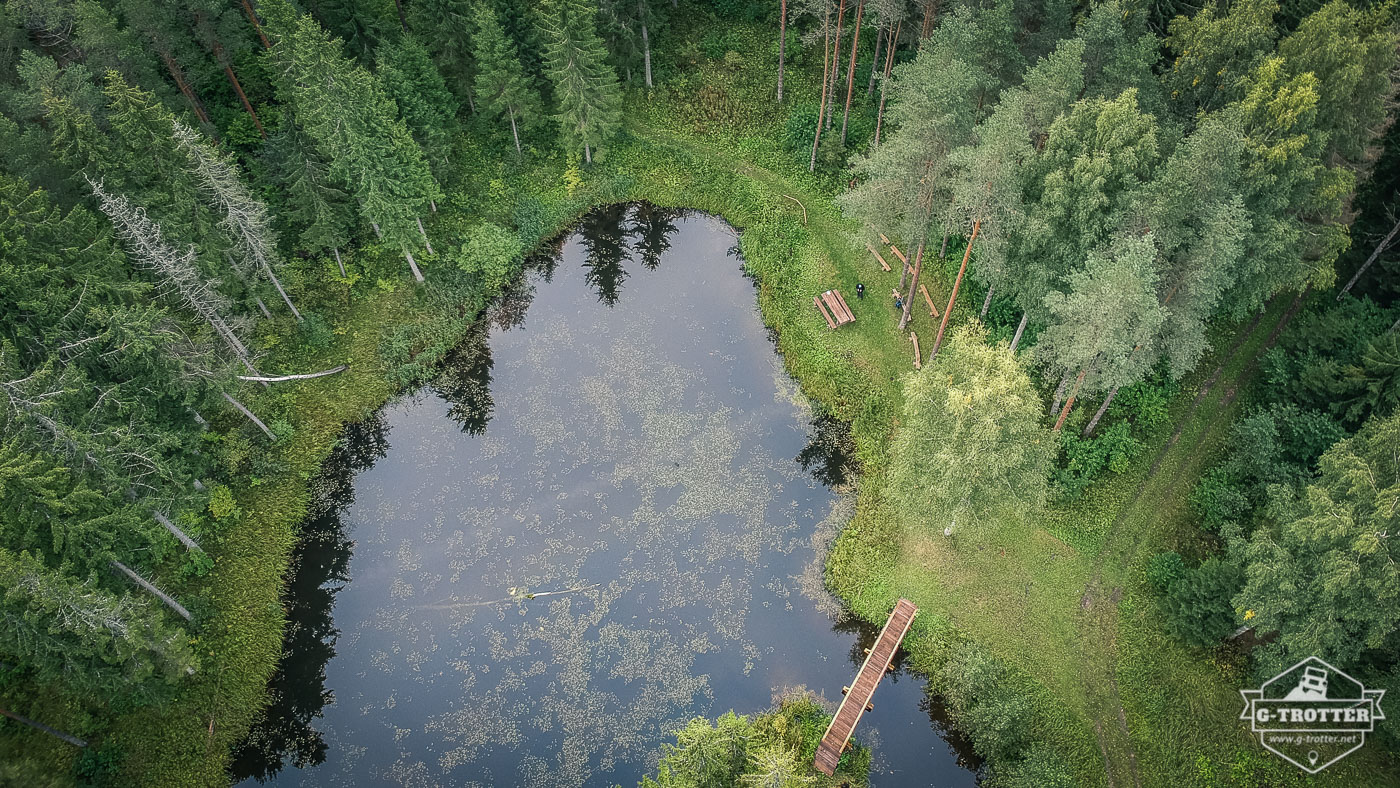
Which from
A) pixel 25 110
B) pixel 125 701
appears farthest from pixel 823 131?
pixel 125 701

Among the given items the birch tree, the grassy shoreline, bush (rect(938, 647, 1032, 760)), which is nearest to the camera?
bush (rect(938, 647, 1032, 760))

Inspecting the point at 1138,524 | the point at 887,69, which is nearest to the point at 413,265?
the point at 887,69

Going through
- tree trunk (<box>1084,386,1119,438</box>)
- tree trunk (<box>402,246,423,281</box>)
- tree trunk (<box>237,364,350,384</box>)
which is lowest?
tree trunk (<box>237,364,350,384</box>)

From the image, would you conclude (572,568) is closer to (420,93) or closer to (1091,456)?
(1091,456)

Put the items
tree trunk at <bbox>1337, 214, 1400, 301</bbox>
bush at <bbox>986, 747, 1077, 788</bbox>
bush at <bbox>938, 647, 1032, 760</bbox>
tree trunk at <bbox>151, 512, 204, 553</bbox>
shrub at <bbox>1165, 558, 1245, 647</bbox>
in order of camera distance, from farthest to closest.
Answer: tree trunk at <bbox>1337, 214, 1400, 301</bbox>, tree trunk at <bbox>151, 512, 204, 553</bbox>, shrub at <bbox>1165, 558, 1245, 647</bbox>, bush at <bbox>938, 647, 1032, 760</bbox>, bush at <bbox>986, 747, 1077, 788</bbox>

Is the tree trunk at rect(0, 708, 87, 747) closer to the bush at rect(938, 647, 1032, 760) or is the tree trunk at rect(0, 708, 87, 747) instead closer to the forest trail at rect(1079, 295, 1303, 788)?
the bush at rect(938, 647, 1032, 760)

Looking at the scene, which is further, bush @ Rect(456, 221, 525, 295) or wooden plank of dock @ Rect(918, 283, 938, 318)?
bush @ Rect(456, 221, 525, 295)

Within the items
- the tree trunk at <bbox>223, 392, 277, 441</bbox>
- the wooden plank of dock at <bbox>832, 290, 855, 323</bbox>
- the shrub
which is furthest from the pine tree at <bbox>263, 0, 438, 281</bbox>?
the shrub
